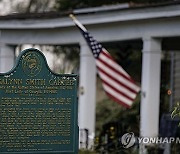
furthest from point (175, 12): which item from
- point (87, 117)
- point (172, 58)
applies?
point (172, 58)

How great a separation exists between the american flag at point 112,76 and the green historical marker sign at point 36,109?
403 cm

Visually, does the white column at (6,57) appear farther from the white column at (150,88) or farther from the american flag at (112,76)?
the white column at (150,88)

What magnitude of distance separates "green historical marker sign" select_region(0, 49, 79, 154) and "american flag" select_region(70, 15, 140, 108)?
13.2ft

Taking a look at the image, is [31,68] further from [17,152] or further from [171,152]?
[171,152]

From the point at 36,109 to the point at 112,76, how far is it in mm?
4795

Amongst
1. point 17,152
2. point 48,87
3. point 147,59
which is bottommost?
point 17,152

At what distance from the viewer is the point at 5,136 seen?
976 cm

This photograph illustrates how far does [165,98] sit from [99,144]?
8598 millimetres

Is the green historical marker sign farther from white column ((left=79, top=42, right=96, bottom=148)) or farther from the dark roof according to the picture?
white column ((left=79, top=42, right=96, bottom=148))

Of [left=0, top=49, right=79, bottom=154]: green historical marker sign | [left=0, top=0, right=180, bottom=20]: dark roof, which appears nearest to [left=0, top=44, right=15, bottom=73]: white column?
[left=0, top=0, right=180, bottom=20]: dark roof

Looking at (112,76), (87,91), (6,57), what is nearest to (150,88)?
(112,76)

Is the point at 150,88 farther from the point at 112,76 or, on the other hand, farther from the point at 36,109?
the point at 36,109

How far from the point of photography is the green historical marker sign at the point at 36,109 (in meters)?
9.80

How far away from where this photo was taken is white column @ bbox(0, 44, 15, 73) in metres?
18.5
